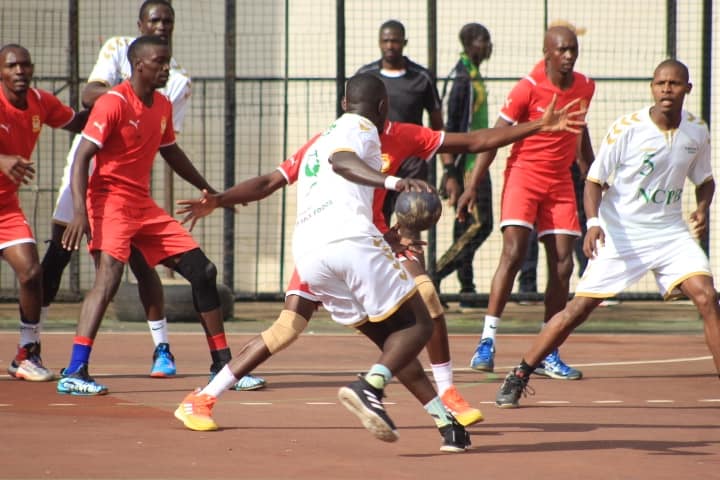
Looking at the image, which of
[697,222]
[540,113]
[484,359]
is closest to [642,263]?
[697,222]

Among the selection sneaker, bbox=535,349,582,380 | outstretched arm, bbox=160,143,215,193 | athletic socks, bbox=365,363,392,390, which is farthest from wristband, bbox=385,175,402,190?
sneaker, bbox=535,349,582,380

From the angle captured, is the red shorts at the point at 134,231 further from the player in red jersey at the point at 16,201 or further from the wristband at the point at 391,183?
the wristband at the point at 391,183

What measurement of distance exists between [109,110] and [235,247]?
6536 millimetres

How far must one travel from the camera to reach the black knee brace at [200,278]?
866 centimetres

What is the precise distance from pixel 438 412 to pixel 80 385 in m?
2.68

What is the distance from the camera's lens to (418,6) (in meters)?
15.2

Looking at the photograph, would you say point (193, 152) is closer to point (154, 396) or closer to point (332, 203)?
point (154, 396)

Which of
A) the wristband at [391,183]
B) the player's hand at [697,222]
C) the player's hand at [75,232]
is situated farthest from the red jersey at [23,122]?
the player's hand at [697,222]

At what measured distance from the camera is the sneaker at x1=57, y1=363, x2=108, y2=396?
8242 millimetres

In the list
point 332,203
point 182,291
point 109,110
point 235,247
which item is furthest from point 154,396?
point 235,247

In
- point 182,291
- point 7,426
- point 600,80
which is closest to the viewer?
point 7,426

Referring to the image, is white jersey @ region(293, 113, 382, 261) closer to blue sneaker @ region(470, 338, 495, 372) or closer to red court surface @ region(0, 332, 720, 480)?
red court surface @ region(0, 332, 720, 480)

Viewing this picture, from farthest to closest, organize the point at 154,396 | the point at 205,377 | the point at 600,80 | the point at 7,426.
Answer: the point at 600,80
the point at 205,377
the point at 154,396
the point at 7,426

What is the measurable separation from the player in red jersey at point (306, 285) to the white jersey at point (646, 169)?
745 millimetres
